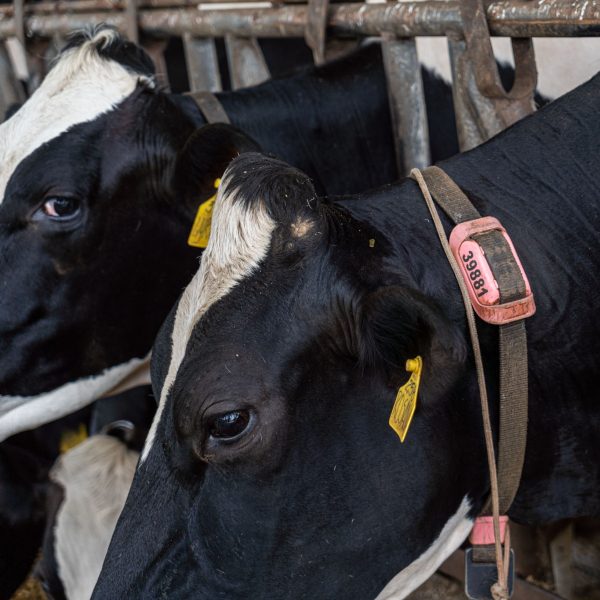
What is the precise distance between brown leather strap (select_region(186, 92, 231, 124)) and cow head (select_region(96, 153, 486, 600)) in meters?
1.00

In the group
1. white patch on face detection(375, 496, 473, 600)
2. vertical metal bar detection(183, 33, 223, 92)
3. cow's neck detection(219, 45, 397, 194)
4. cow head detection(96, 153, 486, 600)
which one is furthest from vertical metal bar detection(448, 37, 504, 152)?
vertical metal bar detection(183, 33, 223, 92)

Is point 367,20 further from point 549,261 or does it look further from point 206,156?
point 549,261

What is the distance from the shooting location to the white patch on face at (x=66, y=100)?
6.84ft

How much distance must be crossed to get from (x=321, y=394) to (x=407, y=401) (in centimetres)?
12

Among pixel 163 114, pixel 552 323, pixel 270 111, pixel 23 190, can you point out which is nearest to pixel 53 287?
pixel 23 190

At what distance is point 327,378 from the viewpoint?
1.26 metres

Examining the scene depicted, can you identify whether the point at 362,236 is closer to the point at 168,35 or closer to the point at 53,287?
the point at 53,287

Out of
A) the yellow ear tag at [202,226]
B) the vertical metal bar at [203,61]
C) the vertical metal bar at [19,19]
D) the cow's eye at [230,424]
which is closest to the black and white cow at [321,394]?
the cow's eye at [230,424]

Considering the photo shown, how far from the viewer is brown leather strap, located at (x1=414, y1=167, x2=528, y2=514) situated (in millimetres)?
1277

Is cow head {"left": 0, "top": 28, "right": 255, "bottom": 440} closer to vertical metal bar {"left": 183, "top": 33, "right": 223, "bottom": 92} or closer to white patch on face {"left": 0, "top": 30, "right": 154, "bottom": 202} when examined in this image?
white patch on face {"left": 0, "top": 30, "right": 154, "bottom": 202}

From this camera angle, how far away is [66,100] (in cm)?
214

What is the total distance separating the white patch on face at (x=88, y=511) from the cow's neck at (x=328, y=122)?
0.90 meters

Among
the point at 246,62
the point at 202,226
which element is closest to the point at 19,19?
the point at 246,62

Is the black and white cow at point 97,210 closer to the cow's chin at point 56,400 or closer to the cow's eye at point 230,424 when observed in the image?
the cow's chin at point 56,400
